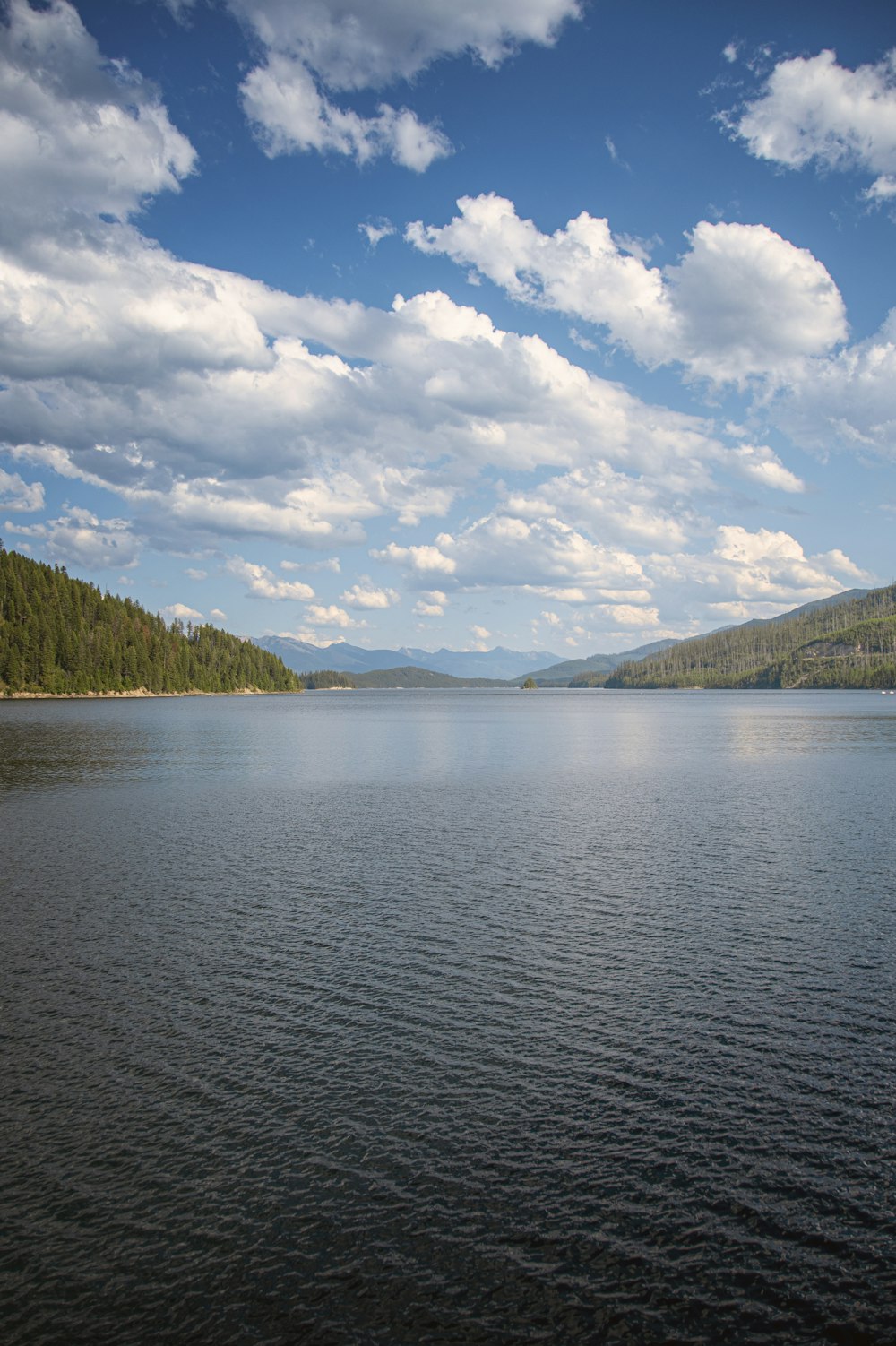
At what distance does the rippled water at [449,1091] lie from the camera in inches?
402

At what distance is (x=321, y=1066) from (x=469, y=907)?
11152 millimetres

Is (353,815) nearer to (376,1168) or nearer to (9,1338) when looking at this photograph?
(376,1168)

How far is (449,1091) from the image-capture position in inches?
588

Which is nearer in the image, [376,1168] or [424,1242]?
[424,1242]

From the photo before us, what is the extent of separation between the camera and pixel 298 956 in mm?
22094

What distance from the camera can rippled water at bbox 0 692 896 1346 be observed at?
33.5ft

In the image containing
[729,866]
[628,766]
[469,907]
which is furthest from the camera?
[628,766]

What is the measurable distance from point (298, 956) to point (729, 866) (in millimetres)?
18626

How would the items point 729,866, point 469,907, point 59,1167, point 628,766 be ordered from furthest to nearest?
point 628,766, point 729,866, point 469,907, point 59,1167

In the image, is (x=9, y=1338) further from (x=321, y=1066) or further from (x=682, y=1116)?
(x=682, y=1116)

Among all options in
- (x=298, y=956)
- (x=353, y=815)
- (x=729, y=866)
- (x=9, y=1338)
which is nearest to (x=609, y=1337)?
(x=9, y=1338)

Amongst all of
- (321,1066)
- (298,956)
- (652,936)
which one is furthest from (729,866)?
(321,1066)

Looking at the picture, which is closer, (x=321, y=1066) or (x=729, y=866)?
(x=321, y=1066)

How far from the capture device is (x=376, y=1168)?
1266 centimetres
